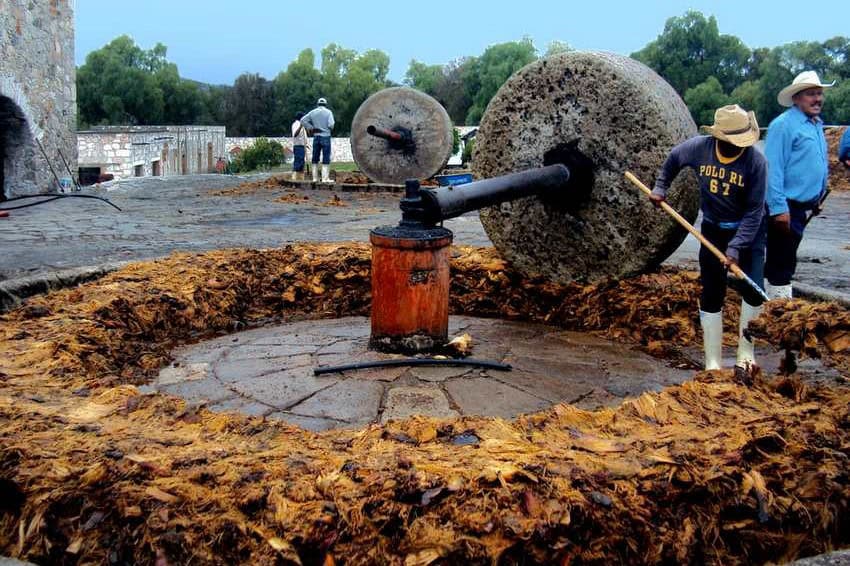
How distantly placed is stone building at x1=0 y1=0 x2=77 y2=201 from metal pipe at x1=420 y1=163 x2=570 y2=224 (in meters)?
10.4

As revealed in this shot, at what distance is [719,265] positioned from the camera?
4297 mm

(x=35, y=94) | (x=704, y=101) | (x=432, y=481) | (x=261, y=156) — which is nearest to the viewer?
(x=432, y=481)

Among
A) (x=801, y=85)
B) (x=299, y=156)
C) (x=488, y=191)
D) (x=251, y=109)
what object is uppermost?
(x=251, y=109)

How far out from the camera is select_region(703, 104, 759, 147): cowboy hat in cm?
400

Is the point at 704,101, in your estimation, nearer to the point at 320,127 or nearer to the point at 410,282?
the point at 320,127

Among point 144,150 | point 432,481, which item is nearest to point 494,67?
point 144,150

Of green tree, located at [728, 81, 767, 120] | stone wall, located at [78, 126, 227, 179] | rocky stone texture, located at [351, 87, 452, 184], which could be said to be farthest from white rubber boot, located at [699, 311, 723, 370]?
green tree, located at [728, 81, 767, 120]

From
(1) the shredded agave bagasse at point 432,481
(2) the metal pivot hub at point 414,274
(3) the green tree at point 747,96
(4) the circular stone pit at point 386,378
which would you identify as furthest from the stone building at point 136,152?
(3) the green tree at point 747,96

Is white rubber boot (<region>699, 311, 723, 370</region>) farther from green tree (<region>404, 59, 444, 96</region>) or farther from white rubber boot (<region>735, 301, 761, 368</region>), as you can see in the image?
green tree (<region>404, 59, 444, 96</region>)

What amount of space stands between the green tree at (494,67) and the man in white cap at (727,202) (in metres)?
47.2

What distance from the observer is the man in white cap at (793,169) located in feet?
15.3

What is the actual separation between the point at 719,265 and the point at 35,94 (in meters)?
12.8

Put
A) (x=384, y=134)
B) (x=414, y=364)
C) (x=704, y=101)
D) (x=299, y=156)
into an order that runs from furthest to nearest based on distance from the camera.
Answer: (x=704, y=101), (x=299, y=156), (x=384, y=134), (x=414, y=364)

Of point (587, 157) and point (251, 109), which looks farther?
point (251, 109)
